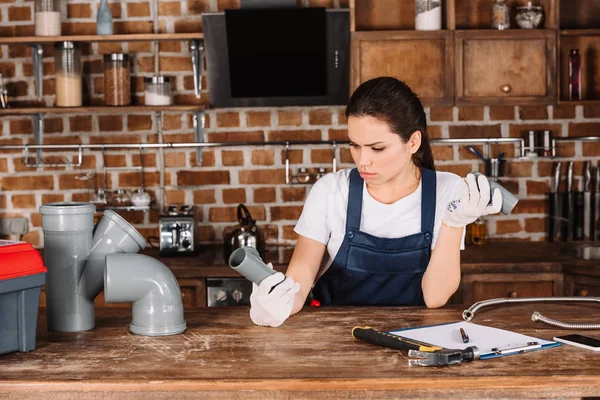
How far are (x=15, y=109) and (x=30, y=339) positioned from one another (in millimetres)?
2301

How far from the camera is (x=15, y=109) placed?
13.1 ft

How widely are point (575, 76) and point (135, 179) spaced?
2293 mm

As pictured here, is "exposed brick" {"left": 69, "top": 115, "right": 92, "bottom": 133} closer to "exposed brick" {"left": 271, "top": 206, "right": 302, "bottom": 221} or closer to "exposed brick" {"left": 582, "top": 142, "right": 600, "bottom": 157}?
"exposed brick" {"left": 271, "top": 206, "right": 302, "bottom": 221}

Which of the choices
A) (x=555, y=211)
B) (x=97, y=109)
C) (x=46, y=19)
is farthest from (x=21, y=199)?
(x=555, y=211)

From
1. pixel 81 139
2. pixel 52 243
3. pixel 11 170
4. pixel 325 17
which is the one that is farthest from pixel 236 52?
pixel 52 243

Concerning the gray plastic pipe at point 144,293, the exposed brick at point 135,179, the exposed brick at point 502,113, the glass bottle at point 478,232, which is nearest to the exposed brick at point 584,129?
the exposed brick at point 502,113

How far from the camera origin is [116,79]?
3.99 metres

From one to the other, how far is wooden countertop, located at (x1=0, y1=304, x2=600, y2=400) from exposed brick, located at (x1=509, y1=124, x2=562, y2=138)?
7.44 feet

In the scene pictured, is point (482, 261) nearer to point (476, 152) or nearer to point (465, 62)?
point (476, 152)

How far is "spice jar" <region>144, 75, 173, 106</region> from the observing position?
3.98m

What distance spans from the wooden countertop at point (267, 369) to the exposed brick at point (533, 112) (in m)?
2.29

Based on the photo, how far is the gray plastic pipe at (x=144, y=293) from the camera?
2072mm

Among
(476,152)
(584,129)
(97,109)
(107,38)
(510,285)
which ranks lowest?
(510,285)

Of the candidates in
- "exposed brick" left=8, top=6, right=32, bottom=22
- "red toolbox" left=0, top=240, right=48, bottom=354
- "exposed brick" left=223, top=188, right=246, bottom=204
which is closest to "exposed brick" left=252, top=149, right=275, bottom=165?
"exposed brick" left=223, top=188, right=246, bottom=204
